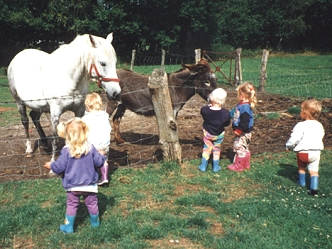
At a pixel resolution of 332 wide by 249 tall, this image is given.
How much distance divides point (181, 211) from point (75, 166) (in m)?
1.41

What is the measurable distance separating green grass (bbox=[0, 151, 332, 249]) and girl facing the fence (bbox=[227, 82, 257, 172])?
198 millimetres

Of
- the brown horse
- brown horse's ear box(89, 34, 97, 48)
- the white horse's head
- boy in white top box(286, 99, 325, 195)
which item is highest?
brown horse's ear box(89, 34, 97, 48)

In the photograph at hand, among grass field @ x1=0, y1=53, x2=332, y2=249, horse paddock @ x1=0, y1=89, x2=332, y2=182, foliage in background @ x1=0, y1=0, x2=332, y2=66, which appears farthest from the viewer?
foliage in background @ x1=0, y1=0, x2=332, y2=66

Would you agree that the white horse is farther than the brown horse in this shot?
No

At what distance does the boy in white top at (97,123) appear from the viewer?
4.69 metres

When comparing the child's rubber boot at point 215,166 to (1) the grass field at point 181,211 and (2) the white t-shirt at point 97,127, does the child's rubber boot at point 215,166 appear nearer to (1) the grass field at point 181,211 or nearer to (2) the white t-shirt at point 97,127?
(1) the grass field at point 181,211

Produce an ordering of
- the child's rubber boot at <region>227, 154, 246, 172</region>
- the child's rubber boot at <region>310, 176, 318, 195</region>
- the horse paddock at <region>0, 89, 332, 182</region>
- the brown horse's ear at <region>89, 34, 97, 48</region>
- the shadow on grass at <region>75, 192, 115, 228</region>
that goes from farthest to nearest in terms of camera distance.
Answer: the horse paddock at <region>0, 89, 332, 182</region> < the child's rubber boot at <region>227, 154, 246, 172</region> < the brown horse's ear at <region>89, 34, 97, 48</region> < the child's rubber boot at <region>310, 176, 318, 195</region> < the shadow on grass at <region>75, 192, 115, 228</region>

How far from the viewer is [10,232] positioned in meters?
3.61

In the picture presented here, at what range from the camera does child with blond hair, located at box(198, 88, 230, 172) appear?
521 cm

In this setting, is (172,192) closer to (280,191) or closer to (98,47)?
(280,191)

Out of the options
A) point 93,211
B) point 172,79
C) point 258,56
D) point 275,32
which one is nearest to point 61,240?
point 93,211

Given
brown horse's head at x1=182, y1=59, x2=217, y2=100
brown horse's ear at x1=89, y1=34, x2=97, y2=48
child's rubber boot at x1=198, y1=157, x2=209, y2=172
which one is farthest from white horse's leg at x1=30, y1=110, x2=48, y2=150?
child's rubber boot at x1=198, y1=157, x2=209, y2=172

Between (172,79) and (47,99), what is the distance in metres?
2.75

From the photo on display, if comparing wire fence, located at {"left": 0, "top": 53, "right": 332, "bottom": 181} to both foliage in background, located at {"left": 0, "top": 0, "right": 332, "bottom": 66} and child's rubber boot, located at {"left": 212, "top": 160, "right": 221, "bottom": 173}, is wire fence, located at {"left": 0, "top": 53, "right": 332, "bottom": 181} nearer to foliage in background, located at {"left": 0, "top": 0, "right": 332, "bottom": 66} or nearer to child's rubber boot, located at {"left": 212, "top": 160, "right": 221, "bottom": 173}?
child's rubber boot, located at {"left": 212, "top": 160, "right": 221, "bottom": 173}
